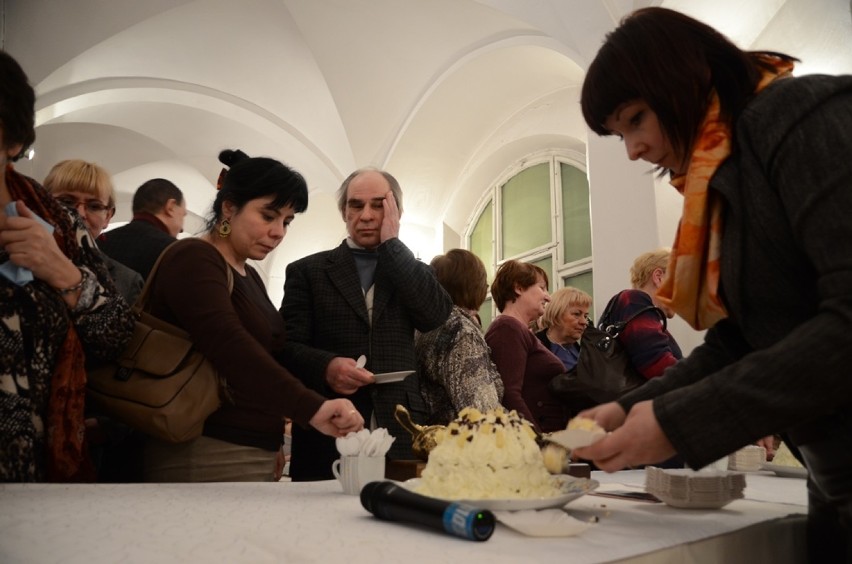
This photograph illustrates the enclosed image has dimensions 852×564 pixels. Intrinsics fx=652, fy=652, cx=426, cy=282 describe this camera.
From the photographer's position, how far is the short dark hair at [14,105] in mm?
1338

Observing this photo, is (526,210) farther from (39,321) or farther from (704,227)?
(704,227)

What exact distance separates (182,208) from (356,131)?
505 centimetres

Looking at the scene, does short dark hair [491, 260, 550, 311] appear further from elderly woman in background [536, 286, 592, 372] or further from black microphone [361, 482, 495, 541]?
black microphone [361, 482, 495, 541]

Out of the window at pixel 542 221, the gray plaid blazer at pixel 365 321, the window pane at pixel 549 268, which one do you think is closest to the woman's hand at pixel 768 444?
the gray plaid blazer at pixel 365 321

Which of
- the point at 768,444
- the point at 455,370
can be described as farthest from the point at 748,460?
the point at 455,370

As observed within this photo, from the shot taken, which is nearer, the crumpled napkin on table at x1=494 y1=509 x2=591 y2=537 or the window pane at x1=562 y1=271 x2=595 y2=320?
the crumpled napkin on table at x1=494 y1=509 x2=591 y2=537

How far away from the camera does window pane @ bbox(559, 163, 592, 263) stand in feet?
22.9

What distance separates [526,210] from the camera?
7926mm

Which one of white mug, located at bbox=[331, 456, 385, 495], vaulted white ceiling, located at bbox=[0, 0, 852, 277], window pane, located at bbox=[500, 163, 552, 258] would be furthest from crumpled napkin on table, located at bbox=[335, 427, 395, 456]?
window pane, located at bbox=[500, 163, 552, 258]

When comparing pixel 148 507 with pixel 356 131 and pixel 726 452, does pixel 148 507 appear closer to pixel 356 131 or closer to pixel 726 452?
pixel 726 452

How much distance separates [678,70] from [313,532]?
0.88 m

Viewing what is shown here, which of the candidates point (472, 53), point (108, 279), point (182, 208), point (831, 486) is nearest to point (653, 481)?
point (831, 486)

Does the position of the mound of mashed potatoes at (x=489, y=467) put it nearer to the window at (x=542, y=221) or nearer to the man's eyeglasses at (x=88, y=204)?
the man's eyeglasses at (x=88, y=204)

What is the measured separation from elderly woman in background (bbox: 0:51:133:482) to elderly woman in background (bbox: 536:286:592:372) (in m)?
2.69
